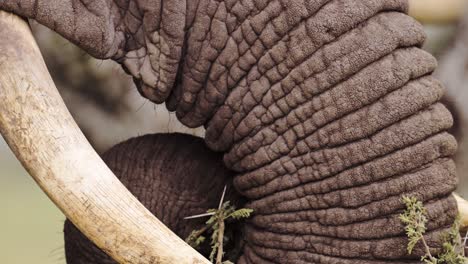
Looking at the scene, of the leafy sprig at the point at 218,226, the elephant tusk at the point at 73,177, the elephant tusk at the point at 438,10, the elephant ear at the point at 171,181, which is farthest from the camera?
the elephant tusk at the point at 438,10

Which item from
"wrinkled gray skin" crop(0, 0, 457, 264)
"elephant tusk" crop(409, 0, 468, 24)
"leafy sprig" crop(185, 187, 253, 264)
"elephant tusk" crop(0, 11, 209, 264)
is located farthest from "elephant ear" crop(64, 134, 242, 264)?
"elephant tusk" crop(409, 0, 468, 24)

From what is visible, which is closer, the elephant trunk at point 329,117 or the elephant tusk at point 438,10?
the elephant trunk at point 329,117

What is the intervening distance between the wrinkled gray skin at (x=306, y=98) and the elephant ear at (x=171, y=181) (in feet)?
0.60

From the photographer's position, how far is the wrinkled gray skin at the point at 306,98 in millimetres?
1766

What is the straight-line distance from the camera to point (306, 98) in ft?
5.96

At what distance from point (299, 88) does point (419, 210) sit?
32cm

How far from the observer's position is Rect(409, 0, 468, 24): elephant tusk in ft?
10.9

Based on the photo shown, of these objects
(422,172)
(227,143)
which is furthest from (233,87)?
(422,172)

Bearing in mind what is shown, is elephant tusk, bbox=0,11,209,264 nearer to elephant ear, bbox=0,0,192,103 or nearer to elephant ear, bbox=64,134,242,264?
elephant ear, bbox=0,0,192,103

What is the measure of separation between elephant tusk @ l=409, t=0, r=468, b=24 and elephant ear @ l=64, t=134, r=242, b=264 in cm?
135

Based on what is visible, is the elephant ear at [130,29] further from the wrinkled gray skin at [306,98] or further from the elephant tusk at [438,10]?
the elephant tusk at [438,10]

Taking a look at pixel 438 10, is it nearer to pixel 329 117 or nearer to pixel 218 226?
pixel 218 226

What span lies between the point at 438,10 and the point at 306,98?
1782 mm

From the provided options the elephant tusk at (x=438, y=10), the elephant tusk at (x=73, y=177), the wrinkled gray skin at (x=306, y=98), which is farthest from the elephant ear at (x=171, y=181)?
the elephant tusk at (x=438, y=10)
